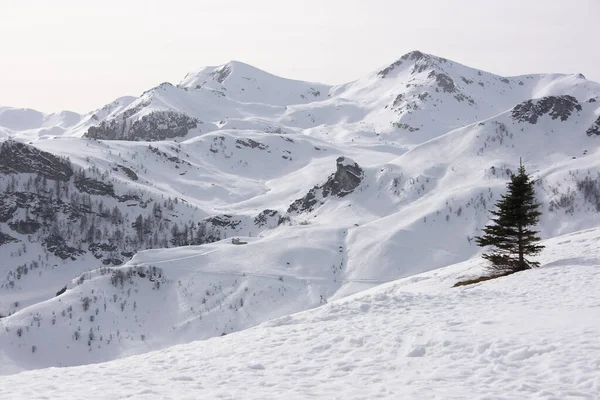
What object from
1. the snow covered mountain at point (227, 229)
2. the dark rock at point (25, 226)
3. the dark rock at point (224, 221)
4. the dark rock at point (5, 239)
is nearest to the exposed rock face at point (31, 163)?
the snow covered mountain at point (227, 229)

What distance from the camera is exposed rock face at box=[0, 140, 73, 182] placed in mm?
170125

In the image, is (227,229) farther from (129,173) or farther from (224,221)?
(129,173)

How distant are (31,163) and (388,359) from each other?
626 ft

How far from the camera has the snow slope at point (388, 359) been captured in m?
10.7

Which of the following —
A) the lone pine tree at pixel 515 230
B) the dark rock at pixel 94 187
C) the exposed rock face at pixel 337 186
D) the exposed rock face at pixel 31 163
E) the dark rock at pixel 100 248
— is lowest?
the dark rock at pixel 100 248

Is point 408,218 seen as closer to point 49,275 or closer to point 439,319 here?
point 439,319

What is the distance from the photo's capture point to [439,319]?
659 inches

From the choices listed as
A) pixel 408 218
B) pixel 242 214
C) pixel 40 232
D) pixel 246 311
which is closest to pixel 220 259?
pixel 246 311

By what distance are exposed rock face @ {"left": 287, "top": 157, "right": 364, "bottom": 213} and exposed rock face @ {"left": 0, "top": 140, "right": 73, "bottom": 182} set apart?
9083cm

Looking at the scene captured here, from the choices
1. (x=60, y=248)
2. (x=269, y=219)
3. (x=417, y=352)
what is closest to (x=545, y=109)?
(x=269, y=219)

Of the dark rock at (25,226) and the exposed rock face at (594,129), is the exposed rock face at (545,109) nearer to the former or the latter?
the exposed rock face at (594,129)


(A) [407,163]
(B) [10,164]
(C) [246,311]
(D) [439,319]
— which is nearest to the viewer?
(D) [439,319]

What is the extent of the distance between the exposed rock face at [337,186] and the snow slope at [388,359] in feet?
386

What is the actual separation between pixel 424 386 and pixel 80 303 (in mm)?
69328
